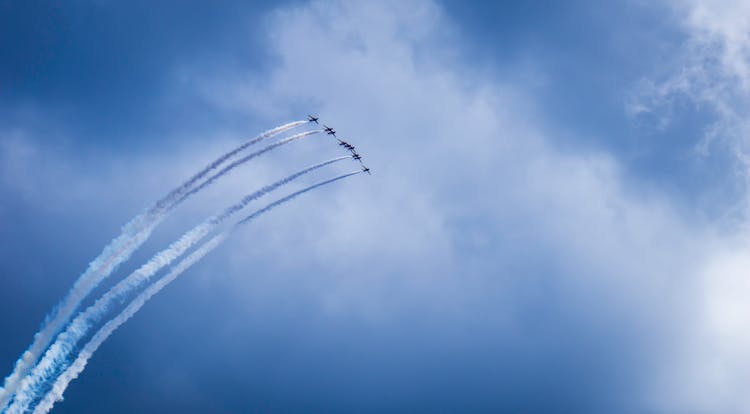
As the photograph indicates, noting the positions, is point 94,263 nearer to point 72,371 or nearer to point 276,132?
point 72,371

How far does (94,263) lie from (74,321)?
9636 mm

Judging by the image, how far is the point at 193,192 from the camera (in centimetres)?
10200

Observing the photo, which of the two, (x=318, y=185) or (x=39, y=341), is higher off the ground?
(x=318, y=185)

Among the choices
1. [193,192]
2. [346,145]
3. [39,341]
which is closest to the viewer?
[39,341]

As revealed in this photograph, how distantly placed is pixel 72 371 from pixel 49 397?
522 centimetres

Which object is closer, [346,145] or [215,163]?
[215,163]

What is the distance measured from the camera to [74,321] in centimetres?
9569

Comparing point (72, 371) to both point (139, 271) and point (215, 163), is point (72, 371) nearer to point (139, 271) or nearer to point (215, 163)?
point (139, 271)

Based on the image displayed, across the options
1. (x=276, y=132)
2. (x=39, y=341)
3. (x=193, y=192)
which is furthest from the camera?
(x=276, y=132)

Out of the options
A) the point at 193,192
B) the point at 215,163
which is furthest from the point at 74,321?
the point at 215,163

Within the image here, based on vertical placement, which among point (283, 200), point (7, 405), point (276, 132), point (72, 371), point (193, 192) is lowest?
point (7, 405)

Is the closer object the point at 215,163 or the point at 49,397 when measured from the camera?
the point at 49,397

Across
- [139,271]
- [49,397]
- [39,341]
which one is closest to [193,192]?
[139,271]

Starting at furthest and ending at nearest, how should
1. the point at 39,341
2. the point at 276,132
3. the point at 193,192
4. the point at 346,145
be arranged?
the point at 346,145 → the point at 276,132 → the point at 193,192 → the point at 39,341
